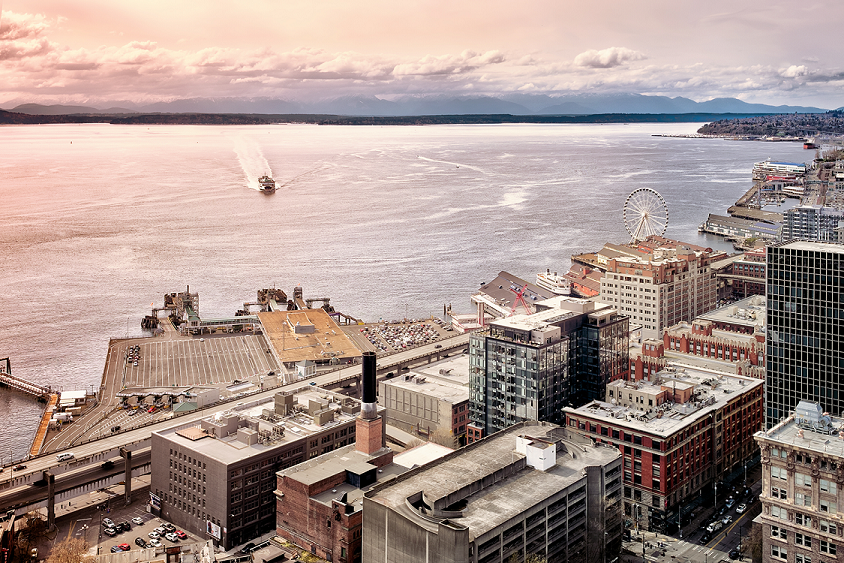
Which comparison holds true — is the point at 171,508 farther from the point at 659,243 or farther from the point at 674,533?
the point at 659,243

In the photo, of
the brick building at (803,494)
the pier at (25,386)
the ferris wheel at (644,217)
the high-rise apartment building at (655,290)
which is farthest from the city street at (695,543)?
the ferris wheel at (644,217)

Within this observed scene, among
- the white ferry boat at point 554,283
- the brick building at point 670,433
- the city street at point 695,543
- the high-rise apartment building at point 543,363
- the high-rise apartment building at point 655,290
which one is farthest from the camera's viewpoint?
the white ferry boat at point 554,283

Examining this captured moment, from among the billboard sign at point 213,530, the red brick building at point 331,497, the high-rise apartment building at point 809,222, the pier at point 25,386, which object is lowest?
the billboard sign at point 213,530

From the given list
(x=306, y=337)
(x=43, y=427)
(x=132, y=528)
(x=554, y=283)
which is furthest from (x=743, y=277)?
(x=43, y=427)

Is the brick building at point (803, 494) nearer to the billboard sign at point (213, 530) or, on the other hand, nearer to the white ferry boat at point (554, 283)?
the billboard sign at point (213, 530)

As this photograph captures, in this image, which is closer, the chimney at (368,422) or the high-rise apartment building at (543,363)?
the chimney at (368,422)

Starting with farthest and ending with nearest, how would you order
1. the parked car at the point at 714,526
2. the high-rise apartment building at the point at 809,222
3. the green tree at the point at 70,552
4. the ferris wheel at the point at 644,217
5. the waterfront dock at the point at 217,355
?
the ferris wheel at the point at 644,217 → the high-rise apartment building at the point at 809,222 → the waterfront dock at the point at 217,355 → the parked car at the point at 714,526 → the green tree at the point at 70,552

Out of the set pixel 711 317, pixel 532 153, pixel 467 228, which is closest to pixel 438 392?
pixel 711 317
